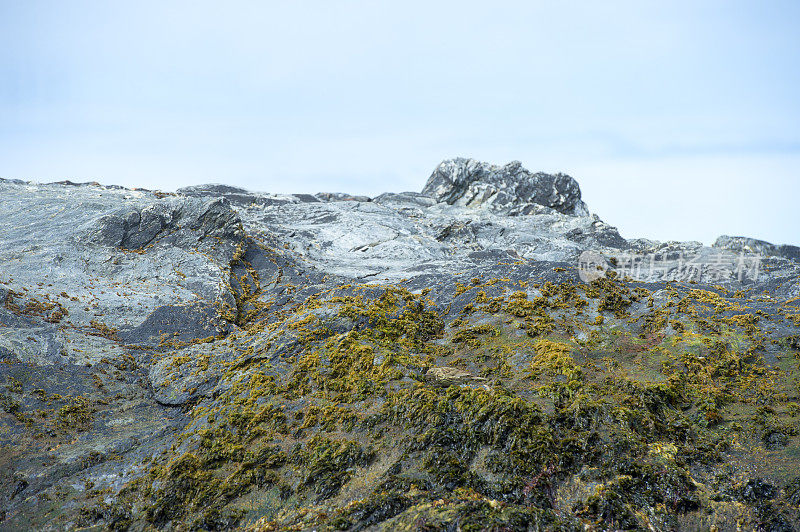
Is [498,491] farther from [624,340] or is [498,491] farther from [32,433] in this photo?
[32,433]

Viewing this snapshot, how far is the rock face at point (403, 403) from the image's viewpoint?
434 inches

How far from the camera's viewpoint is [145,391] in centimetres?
1975

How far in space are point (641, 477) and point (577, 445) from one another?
5.03ft

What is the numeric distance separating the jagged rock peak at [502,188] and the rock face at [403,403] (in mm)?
58099

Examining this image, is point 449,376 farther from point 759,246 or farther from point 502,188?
point 502,188

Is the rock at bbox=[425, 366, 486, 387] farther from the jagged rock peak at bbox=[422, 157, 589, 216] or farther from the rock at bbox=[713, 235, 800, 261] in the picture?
the jagged rock peak at bbox=[422, 157, 589, 216]

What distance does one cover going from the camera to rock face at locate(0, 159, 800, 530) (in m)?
11.0

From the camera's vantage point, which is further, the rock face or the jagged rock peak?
the jagged rock peak

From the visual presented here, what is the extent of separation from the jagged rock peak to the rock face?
191 ft

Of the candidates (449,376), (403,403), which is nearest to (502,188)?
(449,376)

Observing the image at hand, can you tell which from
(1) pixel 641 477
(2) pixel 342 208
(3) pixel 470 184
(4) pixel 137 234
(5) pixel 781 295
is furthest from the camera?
(3) pixel 470 184

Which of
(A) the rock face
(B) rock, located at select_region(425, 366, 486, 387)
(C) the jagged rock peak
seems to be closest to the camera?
(A) the rock face

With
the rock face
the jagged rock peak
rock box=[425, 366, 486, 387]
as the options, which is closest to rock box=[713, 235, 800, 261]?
the jagged rock peak

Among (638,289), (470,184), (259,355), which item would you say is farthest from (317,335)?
(470,184)
